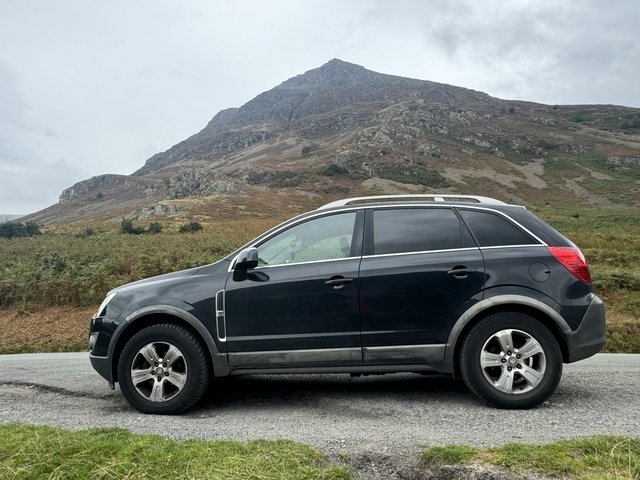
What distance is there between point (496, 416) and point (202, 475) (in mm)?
2461

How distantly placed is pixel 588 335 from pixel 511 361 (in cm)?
73

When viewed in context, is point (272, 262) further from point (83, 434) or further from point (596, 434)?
point (596, 434)

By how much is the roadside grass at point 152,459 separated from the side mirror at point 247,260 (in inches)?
64.9

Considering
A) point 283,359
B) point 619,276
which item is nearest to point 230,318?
point 283,359

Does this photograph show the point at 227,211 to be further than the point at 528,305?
Yes

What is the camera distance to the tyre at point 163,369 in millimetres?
4387

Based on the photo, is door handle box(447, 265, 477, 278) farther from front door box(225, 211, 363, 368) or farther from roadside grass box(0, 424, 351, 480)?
roadside grass box(0, 424, 351, 480)

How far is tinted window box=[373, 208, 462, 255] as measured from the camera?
15.0ft

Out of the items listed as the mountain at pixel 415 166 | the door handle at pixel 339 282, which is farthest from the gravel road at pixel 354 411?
the mountain at pixel 415 166

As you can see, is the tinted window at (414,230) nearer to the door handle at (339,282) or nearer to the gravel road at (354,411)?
the door handle at (339,282)

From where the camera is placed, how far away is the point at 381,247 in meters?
4.60

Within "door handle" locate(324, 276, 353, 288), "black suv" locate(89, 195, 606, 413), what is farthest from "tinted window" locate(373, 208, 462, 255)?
"door handle" locate(324, 276, 353, 288)

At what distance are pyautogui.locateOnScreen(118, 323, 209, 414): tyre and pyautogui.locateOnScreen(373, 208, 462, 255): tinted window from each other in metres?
1.95

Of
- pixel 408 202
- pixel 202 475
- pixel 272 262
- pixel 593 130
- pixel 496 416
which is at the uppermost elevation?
pixel 593 130
